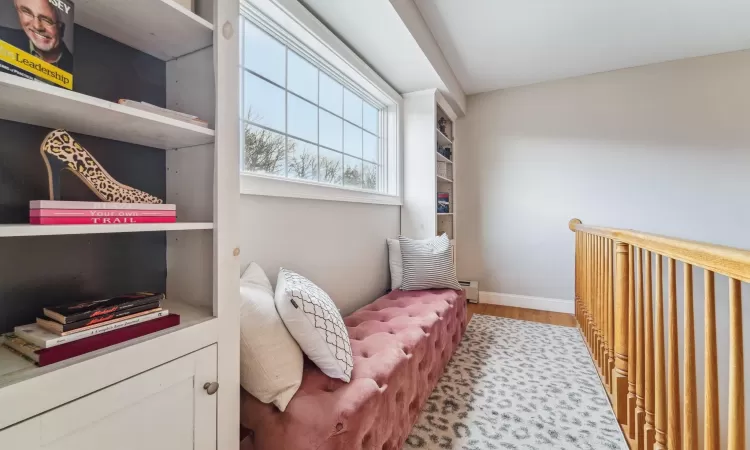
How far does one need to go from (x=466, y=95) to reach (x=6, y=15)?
3798 millimetres

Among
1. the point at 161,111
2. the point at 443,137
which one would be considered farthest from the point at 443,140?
the point at 161,111

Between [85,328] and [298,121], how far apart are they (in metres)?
1.51

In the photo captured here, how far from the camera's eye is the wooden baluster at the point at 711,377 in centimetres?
74

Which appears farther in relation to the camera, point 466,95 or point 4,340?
point 466,95

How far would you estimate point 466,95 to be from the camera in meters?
3.74

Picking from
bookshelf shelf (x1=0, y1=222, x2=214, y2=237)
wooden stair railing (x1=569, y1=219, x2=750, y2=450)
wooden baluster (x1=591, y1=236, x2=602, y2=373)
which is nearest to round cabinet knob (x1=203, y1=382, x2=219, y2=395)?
bookshelf shelf (x1=0, y1=222, x2=214, y2=237)

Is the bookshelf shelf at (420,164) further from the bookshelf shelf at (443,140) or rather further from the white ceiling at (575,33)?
the white ceiling at (575,33)

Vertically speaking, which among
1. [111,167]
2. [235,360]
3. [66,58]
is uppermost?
[66,58]

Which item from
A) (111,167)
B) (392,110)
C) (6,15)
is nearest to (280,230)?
(111,167)

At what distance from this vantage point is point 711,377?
0.75m

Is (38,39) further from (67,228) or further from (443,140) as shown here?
(443,140)

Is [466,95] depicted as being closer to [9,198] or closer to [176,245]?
[176,245]

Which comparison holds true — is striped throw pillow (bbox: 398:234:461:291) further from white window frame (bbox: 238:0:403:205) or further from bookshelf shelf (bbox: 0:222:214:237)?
bookshelf shelf (bbox: 0:222:214:237)

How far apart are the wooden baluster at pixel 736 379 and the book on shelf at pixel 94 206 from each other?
1313 mm
